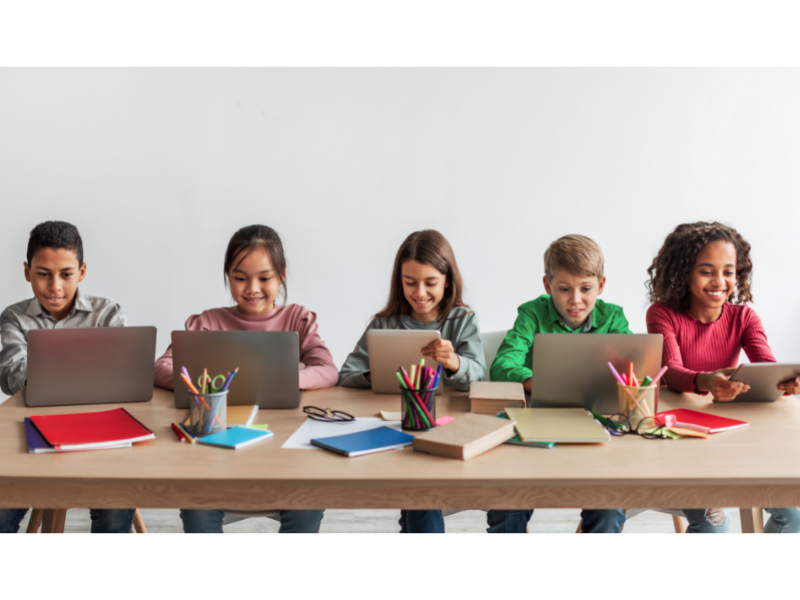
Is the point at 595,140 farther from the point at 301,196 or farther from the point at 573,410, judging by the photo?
the point at 573,410

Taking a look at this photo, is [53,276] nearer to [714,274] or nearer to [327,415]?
[327,415]

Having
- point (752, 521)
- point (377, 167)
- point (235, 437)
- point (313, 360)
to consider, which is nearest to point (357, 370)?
point (313, 360)

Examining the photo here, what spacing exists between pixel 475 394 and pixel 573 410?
218mm

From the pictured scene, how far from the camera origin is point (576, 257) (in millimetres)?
1719

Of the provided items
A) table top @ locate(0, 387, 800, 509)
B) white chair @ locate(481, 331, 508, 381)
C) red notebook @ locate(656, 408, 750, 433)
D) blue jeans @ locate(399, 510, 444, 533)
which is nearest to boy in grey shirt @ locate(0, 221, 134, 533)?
table top @ locate(0, 387, 800, 509)

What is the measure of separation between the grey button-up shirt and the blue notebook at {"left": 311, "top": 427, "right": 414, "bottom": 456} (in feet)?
3.02

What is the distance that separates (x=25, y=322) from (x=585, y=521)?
170 centimetres

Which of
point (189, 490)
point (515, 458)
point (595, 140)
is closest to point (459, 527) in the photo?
point (515, 458)

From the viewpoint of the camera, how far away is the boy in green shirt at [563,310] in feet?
5.60

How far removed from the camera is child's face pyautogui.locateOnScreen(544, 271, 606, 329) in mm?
1725

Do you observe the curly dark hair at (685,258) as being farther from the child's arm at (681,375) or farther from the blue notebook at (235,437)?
the blue notebook at (235,437)

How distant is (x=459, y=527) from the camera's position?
2.21m

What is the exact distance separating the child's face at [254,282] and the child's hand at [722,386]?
1193 millimetres

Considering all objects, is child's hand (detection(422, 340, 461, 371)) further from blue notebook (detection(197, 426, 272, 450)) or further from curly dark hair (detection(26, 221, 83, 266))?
curly dark hair (detection(26, 221, 83, 266))
